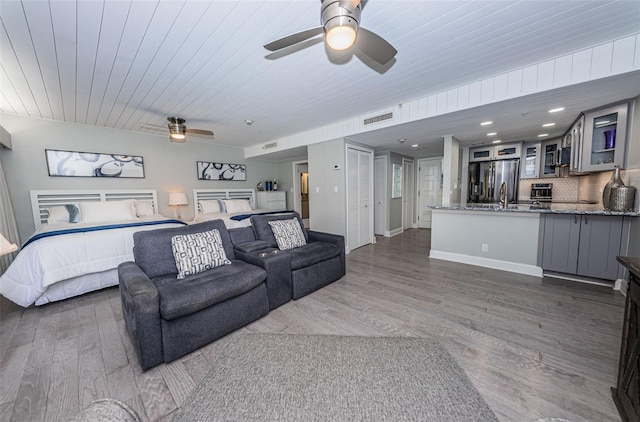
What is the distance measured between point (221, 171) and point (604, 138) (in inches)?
274

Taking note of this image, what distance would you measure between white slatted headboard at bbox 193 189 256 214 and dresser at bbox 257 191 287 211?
0.21 metres

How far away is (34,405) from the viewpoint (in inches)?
55.9

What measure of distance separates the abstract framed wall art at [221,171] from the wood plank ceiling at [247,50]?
2.28m

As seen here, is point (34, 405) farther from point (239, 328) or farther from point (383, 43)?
point (383, 43)

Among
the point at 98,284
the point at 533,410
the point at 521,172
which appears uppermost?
the point at 521,172

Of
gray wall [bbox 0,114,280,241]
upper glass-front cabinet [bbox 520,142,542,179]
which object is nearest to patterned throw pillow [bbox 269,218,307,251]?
gray wall [bbox 0,114,280,241]

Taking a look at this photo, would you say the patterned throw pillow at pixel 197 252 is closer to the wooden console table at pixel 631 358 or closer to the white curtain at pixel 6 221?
the wooden console table at pixel 631 358

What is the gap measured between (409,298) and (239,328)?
6.15 ft

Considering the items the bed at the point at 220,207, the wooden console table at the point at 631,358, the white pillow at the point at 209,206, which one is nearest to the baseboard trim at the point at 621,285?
the wooden console table at the point at 631,358

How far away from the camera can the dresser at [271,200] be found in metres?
6.80

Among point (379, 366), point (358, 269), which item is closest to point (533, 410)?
point (379, 366)

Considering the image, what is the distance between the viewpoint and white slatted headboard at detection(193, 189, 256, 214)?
224 inches

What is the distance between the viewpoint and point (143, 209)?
453 cm

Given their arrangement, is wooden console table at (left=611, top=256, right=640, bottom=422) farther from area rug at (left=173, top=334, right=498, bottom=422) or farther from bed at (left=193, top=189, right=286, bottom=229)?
bed at (left=193, top=189, right=286, bottom=229)
